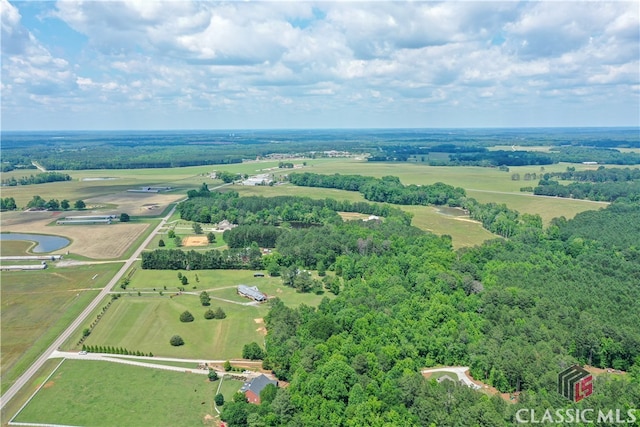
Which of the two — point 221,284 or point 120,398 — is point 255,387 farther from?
point 221,284

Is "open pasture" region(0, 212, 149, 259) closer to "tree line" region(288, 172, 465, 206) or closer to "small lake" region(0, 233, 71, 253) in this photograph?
"small lake" region(0, 233, 71, 253)

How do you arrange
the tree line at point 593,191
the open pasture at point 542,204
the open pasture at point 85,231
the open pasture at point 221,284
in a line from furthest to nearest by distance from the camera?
1. the tree line at point 593,191
2. the open pasture at point 542,204
3. the open pasture at point 85,231
4. the open pasture at point 221,284

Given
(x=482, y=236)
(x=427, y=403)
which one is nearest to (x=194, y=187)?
(x=482, y=236)

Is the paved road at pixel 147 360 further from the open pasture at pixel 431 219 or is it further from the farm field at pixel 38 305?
the open pasture at pixel 431 219

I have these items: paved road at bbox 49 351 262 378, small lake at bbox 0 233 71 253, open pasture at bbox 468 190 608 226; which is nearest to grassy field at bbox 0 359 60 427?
paved road at bbox 49 351 262 378

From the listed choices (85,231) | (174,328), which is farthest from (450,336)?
(85,231)

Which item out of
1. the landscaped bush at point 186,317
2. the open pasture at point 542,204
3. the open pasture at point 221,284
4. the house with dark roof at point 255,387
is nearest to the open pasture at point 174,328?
the landscaped bush at point 186,317
